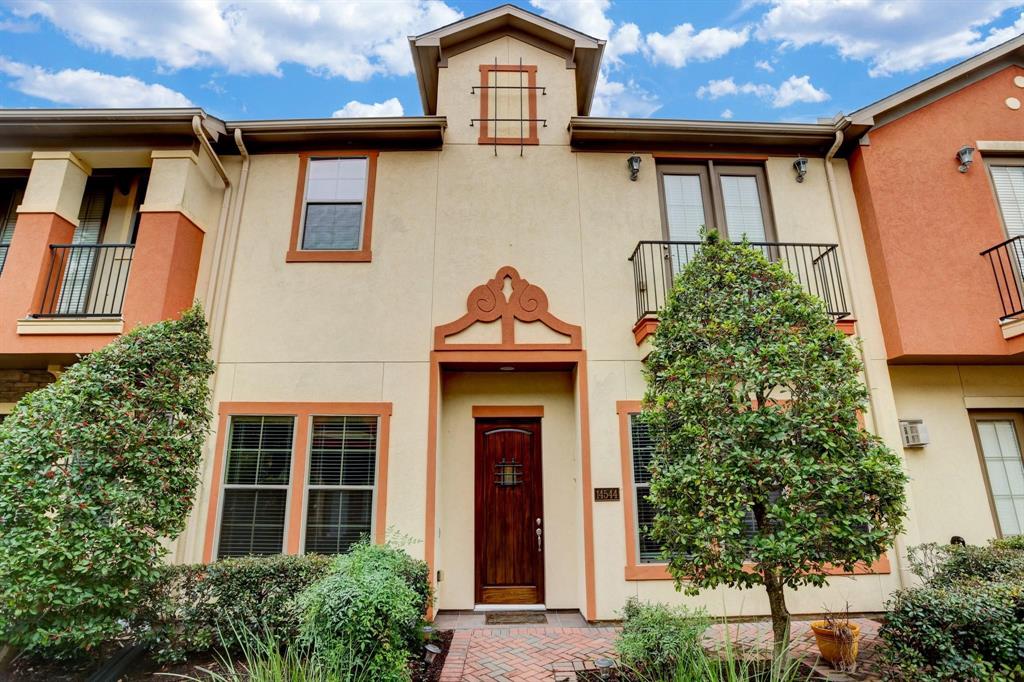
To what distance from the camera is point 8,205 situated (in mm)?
7461

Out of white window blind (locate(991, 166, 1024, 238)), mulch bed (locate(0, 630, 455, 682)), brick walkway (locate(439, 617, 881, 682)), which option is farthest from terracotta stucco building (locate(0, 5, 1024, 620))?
mulch bed (locate(0, 630, 455, 682))

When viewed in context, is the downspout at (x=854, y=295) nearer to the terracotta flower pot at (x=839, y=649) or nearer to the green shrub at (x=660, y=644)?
the terracotta flower pot at (x=839, y=649)

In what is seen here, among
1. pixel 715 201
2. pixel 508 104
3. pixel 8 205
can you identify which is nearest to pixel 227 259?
pixel 8 205

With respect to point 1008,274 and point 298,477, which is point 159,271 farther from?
point 1008,274

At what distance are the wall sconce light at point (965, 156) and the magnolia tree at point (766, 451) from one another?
515 cm

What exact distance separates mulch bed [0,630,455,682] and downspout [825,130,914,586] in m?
5.84

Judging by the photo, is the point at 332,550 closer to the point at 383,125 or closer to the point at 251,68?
the point at 383,125

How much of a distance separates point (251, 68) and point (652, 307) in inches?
455

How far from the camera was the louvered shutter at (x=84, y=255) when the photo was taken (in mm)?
6695

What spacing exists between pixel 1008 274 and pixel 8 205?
15.0 meters

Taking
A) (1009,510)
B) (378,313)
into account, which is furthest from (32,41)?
(1009,510)

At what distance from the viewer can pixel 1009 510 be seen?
21.1 feet

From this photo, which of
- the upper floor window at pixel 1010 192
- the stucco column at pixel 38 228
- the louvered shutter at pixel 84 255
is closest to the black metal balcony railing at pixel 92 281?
the louvered shutter at pixel 84 255

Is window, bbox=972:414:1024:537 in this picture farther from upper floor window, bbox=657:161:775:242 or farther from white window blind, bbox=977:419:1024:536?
upper floor window, bbox=657:161:775:242
